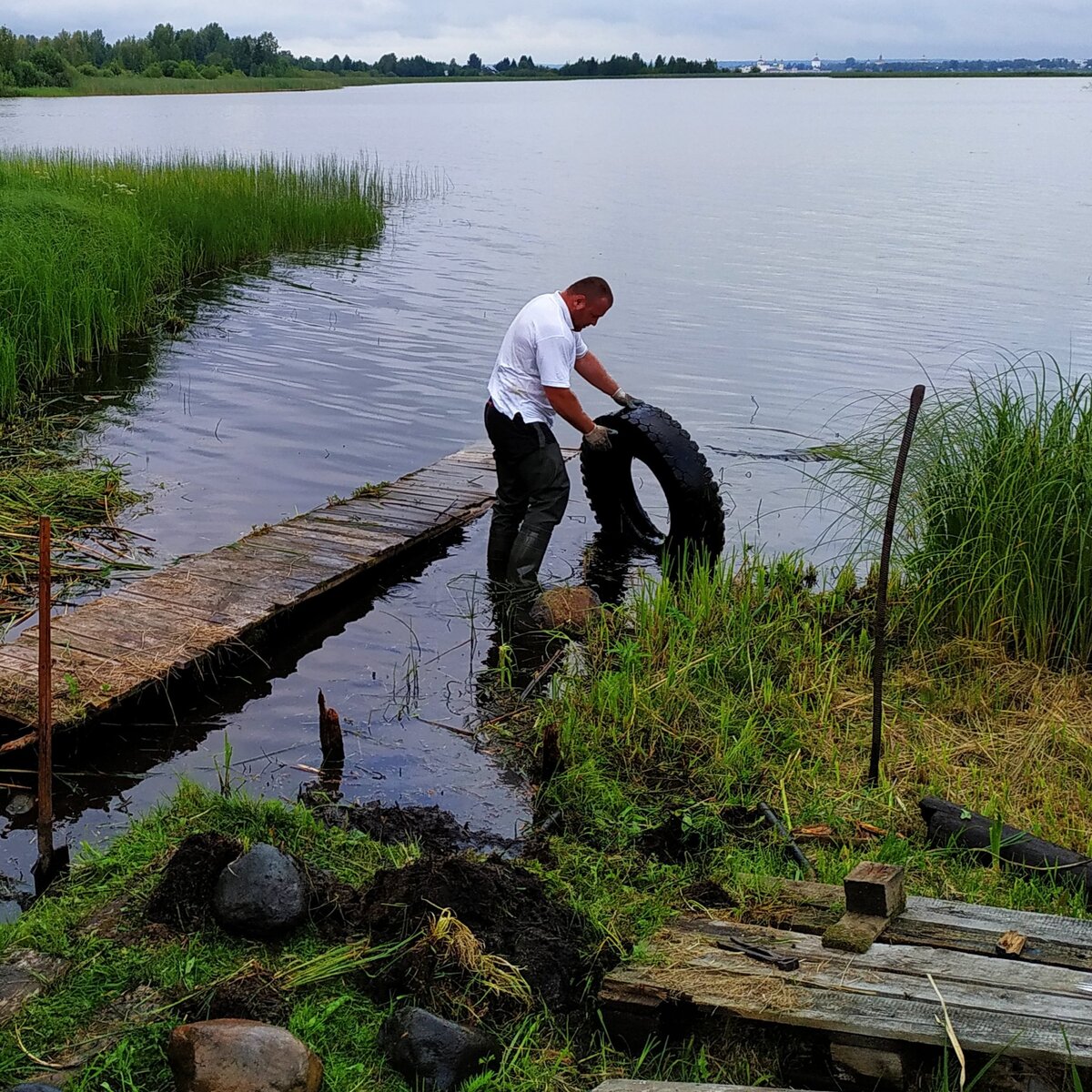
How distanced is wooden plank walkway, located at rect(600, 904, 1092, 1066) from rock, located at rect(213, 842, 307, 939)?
3.67ft

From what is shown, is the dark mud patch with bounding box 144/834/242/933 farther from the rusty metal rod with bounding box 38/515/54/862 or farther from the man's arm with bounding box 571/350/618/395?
the man's arm with bounding box 571/350/618/395

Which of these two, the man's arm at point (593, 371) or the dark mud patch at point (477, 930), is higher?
the man's arm at point (593, 371)

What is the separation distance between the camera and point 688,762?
216 inches

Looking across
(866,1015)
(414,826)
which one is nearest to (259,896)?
(414,826)

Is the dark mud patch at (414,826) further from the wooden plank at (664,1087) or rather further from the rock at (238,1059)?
the wooden plank at (664,1087)

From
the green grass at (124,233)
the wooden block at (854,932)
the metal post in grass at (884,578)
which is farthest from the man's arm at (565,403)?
the green grass at (124,233)

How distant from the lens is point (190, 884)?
4.02m

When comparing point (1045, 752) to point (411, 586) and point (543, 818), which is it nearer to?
point (543, 818)

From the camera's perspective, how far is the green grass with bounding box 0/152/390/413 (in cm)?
1205

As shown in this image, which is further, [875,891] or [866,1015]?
[875,891]

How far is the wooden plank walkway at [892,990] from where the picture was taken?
10.1 ft

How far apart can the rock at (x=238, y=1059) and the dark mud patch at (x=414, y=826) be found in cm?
154

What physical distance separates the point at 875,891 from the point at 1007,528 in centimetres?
328

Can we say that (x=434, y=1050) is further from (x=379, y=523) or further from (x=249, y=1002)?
(x=379, y=523)
